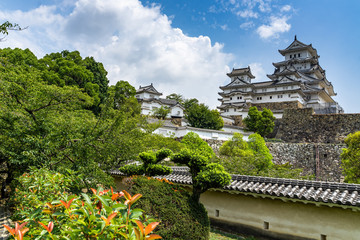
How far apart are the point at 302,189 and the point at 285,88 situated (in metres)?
33.0

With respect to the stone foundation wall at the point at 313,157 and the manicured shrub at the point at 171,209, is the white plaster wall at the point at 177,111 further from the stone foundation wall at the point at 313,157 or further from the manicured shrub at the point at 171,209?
the manicured shrub at the point at 171,209

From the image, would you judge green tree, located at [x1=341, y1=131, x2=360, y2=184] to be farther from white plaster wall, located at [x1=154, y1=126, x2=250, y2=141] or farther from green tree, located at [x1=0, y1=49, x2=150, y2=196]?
green tree, located at [x1=0, y1=49, x2=150, y2=196]

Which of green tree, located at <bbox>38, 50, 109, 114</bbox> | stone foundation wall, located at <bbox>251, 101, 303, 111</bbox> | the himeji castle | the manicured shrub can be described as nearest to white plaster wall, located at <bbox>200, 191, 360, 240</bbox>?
the manicured shrub

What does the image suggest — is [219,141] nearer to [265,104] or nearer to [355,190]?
[355,190]

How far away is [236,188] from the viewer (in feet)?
22.4

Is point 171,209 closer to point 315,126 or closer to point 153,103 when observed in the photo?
point 315,126

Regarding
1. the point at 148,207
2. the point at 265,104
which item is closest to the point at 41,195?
the point at 148,207

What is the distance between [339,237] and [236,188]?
2537 millimetres

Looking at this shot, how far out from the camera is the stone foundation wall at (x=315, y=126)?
2377cm

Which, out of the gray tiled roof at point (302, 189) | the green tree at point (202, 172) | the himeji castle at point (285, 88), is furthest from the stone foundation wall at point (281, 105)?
the green tree at point (202, 172)

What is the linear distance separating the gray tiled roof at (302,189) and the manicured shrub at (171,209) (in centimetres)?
186

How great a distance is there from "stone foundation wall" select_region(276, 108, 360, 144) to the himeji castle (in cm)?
492

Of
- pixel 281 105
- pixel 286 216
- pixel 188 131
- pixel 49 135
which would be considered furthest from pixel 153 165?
pixel 281 105

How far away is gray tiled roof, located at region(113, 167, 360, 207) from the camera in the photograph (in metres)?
5.60
